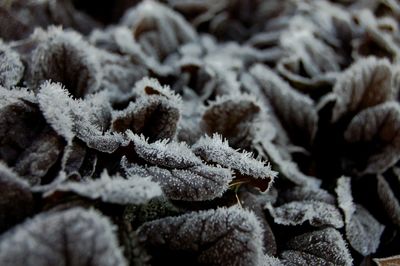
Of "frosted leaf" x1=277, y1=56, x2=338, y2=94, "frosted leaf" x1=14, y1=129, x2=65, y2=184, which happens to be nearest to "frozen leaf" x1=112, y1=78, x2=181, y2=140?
"frosted leaf" x1=14, y1=129, x2=65, y2=184

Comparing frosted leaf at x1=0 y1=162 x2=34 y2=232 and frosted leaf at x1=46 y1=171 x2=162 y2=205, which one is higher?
frosted leaf at x1=46 y1=171 x2=162 y2=205

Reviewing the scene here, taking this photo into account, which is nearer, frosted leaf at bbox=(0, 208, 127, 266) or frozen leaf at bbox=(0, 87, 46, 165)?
frosted leaf at bbox=(0, 208, 127, 266)

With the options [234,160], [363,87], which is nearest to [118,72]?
[234,160]

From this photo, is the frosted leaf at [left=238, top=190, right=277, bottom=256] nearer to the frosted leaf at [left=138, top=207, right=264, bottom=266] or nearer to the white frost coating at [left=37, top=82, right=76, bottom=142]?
the frosted leaf at [left=138, top=207, right=264, bottom=266]

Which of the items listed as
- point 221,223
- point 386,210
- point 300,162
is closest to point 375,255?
point 386,210

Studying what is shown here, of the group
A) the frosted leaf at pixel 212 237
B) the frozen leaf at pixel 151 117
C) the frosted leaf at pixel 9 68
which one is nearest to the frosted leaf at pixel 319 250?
the frosted leaf at pixel 212 237

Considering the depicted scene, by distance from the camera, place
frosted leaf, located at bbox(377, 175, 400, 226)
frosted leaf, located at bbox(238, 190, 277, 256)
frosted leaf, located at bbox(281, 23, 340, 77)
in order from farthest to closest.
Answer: frosted leaf, located at bbox(281, 23, 340, 77) < frosted leaf, located at bbox(377, 175, 400, 226) < frosted leaf, located at bbox(238, 190, 277, 256)

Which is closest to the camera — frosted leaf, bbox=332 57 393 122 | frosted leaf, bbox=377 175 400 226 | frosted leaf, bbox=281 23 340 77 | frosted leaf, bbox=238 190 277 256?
frosted leaf, bbox=238 190 277 256

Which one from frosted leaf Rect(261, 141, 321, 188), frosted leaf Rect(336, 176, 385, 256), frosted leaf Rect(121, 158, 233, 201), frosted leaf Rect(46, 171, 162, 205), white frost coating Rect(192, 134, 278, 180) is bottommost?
frosted leaf Rect(336, 176, 385, 256)
